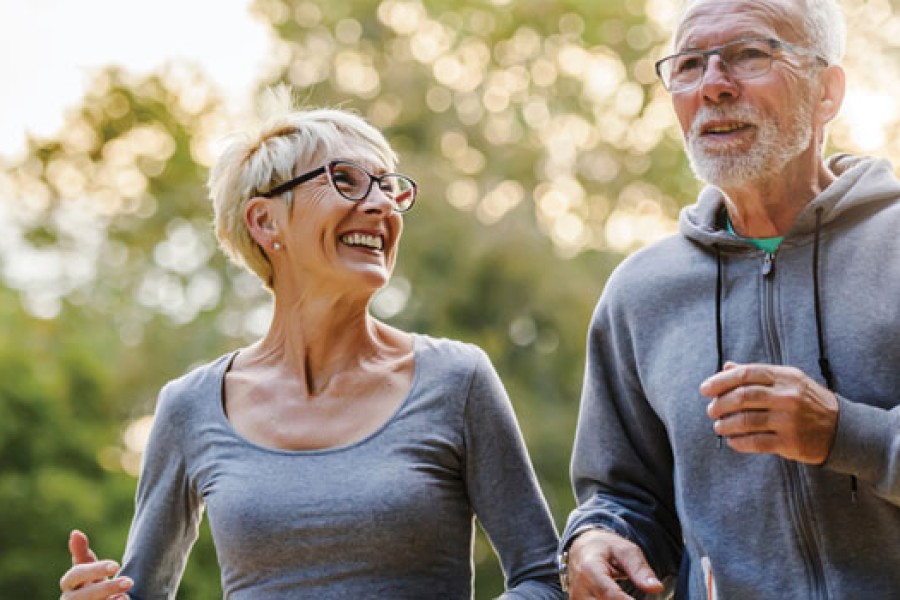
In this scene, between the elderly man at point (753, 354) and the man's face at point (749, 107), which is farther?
the man's face at point (749, 107)

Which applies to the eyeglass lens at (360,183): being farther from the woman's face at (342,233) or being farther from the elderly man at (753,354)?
the elderly man at (753,354)

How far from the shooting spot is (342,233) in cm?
→ 269

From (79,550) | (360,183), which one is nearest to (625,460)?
(360,183)

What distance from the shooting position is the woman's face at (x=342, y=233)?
8.71ft

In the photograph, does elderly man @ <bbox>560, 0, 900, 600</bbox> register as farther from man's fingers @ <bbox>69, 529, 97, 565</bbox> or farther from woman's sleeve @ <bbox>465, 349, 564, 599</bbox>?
man's fingers @ <bbox>69, 529, 97, 565</bbox>

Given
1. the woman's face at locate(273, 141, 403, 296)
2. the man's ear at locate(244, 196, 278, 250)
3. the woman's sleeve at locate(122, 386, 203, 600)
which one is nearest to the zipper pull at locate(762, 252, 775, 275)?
the woman's face at locate(273, 141, 403, 296)

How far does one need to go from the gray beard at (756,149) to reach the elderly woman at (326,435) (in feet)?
1.97

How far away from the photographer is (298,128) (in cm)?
279

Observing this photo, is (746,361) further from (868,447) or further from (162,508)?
(162,508)

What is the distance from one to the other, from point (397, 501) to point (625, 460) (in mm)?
392

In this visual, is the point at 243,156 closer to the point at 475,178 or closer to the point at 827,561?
the point at 827,561

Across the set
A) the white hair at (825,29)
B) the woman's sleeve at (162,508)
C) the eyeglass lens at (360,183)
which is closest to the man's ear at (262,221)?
the eyeglass lens at (360,183)

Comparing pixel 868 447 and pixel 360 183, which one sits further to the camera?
pixel 360 183

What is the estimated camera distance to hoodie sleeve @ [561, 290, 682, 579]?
94.7 inches
